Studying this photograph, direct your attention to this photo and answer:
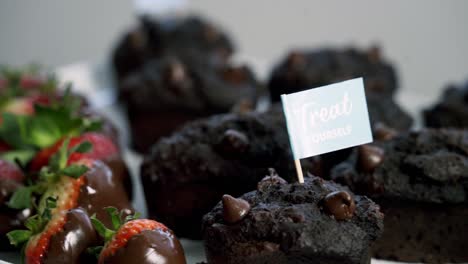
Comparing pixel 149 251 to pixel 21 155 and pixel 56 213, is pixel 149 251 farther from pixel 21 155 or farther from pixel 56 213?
pixel 21 155

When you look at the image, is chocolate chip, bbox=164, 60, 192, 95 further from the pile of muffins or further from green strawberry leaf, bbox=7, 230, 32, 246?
green strawberry leaf, bbox=7, 230, 32, 246

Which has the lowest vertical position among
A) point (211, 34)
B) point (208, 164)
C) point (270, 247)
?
point (270, 247)

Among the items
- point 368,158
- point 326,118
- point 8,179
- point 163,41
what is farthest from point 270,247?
point 163,41

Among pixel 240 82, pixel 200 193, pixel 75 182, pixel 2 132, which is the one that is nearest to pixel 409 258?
pixel 200 193

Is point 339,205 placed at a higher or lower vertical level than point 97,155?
lower

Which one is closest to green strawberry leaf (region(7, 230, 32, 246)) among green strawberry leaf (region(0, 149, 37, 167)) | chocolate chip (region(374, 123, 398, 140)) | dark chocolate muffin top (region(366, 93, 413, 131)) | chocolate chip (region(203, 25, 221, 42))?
green strawberry leaf (region(0, 149, 37, 167))

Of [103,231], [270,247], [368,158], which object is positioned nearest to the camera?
[270,247]

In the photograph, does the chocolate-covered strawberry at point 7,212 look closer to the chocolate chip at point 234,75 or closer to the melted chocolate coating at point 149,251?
the melted chocolate coating at point 149,251
